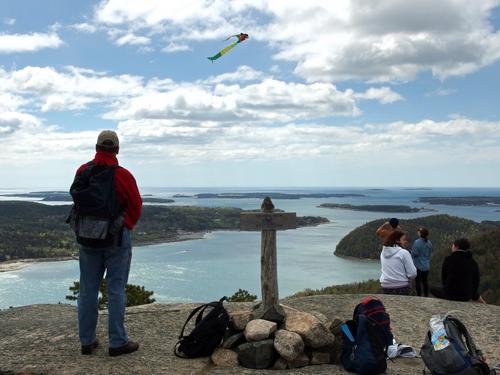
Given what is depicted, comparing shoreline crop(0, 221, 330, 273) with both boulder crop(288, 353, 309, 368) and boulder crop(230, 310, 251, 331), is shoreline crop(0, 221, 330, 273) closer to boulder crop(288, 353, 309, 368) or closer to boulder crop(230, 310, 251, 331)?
boulder crop(230, 310, 251, 331)

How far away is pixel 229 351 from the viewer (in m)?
5.96

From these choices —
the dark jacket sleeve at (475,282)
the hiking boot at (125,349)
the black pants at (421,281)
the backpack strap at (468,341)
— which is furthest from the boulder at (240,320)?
the black pants at (421,281)

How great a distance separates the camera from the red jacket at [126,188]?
5.19 metres

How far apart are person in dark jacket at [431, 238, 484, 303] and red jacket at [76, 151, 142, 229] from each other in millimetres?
6132

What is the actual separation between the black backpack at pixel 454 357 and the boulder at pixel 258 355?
70.2 inches

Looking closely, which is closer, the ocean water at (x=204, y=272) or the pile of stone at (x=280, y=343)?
the pile of stone at (x=280, y=343)

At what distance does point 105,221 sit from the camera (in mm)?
5082

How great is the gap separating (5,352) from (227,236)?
127303 mm

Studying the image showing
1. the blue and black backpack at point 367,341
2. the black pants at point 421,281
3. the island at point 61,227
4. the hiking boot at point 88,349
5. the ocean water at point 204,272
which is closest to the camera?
the blue and black backpack at point 367,341

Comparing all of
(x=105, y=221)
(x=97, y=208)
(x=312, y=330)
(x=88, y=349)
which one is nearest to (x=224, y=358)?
(x=312, y=330)

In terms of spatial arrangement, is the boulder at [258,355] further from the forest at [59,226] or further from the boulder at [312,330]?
the forest at [59,226]

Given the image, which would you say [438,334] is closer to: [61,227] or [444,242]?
[444,242]

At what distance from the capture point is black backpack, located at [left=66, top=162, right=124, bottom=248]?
16.7 ft

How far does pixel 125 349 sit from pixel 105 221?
1773 millimetres
